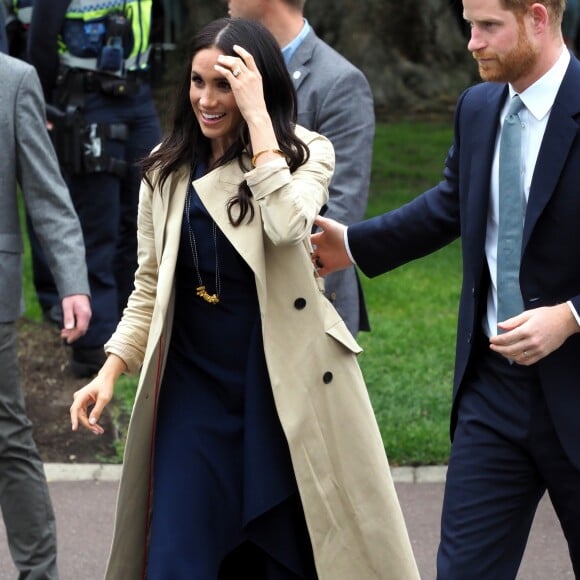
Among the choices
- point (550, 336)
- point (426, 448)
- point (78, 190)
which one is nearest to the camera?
point (550, 336)

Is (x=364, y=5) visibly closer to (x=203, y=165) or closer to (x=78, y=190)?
(x=78, y=190)

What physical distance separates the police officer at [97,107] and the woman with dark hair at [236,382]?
3.59m

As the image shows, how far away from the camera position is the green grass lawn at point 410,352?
21.7 feet

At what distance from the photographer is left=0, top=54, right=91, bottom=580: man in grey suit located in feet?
14.7

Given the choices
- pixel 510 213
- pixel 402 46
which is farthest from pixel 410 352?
pixel 402 46

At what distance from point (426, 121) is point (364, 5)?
1446mm

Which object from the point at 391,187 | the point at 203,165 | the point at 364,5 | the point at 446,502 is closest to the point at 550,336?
the point at 446,502

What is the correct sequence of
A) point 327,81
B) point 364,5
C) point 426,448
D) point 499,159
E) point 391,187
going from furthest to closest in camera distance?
point 364,5 → point 391,187 → point 426,448 → point 327,81 → point 499,159

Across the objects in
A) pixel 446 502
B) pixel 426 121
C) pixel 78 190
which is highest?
pixel 446 502

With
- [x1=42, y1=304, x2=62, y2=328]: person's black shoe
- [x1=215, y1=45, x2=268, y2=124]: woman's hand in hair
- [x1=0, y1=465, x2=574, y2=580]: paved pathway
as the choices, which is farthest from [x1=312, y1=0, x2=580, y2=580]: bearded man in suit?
[x1=42, y1=304, x2=62, y2=328]: person's black shoe

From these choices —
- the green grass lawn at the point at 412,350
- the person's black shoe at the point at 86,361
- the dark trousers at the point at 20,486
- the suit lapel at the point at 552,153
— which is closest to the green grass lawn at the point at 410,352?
the green grass lawn at the point at 412,350

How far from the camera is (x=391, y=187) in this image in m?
12.6

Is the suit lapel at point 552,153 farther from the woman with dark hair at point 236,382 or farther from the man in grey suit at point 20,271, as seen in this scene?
the man in grey suit at point 20,271

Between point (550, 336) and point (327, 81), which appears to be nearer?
point (550, 336)
